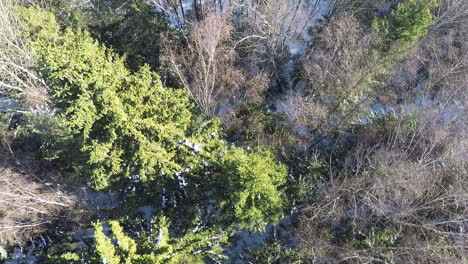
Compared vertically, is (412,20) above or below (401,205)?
above

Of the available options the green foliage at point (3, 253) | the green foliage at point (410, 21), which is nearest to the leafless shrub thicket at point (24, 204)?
the green foliage at point (3, 253)

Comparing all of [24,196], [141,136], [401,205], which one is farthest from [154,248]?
[401,205]

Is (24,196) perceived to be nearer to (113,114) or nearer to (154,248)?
(154,248)

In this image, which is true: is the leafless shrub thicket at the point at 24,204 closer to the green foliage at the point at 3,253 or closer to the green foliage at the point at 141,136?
the green foliage at the point at 3,253

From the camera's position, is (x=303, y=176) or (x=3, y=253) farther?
(x=303, y=176)

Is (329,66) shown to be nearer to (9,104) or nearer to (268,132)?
(268,132)

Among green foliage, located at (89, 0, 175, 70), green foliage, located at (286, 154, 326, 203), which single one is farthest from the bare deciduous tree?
green foliage, located at (286, 154, 326, 203)
